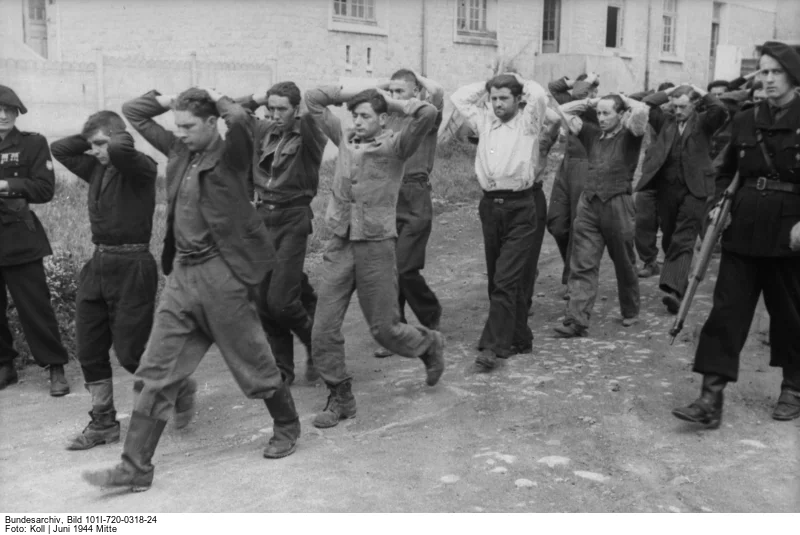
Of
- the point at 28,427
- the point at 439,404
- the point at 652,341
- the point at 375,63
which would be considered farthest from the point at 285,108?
the point at 375,63

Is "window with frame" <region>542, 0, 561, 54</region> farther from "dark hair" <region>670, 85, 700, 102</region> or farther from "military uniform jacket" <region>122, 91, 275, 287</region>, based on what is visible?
"military uniform jacket" <region>122, 91, 275, 287</region>

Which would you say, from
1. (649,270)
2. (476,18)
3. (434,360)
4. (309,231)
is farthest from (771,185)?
(476,18)

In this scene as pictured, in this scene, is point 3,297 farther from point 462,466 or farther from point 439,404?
point 462,466

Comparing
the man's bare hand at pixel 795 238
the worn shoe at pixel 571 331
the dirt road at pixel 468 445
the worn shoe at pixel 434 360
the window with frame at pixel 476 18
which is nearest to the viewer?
the dirt road at pixel 468 445

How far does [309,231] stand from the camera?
22.1 feet

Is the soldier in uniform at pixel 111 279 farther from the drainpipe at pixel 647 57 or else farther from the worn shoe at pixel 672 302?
the drainpipe at pixel 647 57

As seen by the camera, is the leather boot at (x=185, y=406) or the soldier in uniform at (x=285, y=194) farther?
the soldier in uniform at (x=285, y=194)

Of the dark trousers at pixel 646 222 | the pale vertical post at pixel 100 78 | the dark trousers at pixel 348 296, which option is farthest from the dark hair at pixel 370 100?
the pale vertical post at pixel 100 78

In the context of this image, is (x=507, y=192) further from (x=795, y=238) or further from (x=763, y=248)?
(x=795, y=238)

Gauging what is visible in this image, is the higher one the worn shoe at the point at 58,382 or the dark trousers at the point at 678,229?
the dark trousers at the point at 678,229

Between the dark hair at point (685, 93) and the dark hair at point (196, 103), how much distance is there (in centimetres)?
455

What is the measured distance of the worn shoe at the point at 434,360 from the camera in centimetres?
650

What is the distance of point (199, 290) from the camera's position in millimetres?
5188

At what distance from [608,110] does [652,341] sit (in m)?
1.93
